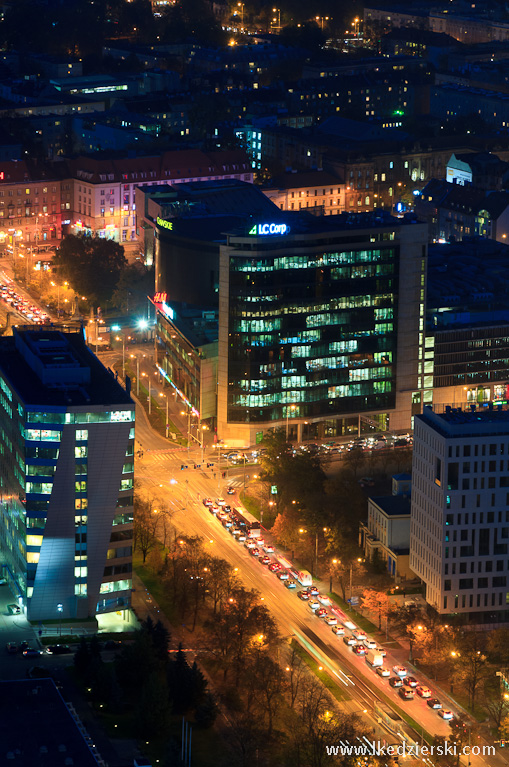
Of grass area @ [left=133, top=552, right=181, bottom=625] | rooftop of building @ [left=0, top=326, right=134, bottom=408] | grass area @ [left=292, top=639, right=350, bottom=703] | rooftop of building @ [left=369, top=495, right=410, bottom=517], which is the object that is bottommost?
grass area @ [left=133, top=552, right=181, bottom=625]

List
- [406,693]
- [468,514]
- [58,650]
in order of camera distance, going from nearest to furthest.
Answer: [406,693], [58,650], [468,514]

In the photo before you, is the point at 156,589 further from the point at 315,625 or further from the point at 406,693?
the point at 406,693

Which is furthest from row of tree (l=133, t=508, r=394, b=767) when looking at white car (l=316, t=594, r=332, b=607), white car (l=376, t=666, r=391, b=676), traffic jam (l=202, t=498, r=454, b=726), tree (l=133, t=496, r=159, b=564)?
white car (l=376, t=666, r=391, b=676)

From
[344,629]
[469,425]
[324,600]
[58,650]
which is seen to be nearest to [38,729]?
[58,650]

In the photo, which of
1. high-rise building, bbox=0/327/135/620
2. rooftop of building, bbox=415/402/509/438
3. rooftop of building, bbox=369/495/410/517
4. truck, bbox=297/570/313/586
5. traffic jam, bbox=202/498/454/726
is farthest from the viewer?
rooftop of building, bbox=369/495/410/517

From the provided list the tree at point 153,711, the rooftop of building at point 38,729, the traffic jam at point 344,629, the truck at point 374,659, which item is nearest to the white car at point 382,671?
the traffic jam at point 344,629

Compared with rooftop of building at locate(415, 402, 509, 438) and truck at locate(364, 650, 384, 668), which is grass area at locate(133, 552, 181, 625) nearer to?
truck at locate(364, 650, 384, 668)
